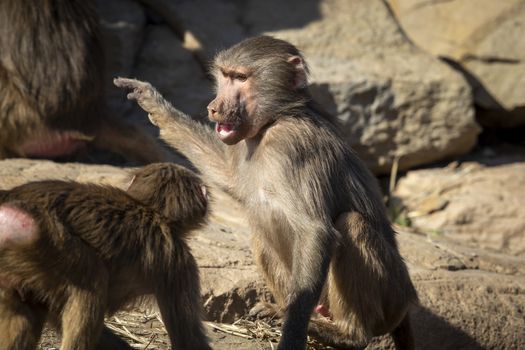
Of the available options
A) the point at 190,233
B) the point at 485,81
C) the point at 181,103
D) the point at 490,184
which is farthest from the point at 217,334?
the point at 485,81

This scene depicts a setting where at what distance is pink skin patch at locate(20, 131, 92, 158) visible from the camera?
696 cm

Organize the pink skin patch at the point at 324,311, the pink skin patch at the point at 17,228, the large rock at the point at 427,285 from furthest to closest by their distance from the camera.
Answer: the large rock at the point at 427,285 < the pink skin patch at the point at 324,311 < the pink skin patch at the point at 17,228

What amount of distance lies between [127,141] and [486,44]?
3365 mm

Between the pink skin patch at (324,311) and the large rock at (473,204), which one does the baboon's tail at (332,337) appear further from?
the large rock at (473,204)

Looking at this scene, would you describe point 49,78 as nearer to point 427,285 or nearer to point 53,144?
point 53,144

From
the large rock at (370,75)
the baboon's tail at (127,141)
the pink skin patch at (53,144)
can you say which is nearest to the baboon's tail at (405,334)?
the baboon's tail at (127,141)

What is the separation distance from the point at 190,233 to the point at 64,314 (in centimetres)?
84

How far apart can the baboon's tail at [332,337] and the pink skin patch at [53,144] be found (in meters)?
3.07

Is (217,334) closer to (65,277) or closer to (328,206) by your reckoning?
(328,206)

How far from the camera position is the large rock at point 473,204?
7828mm

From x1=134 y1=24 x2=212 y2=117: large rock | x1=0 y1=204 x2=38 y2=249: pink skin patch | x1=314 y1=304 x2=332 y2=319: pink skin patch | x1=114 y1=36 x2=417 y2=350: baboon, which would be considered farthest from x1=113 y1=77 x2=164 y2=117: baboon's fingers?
x1=134 y1=24 x2=212 y2=117: large rock

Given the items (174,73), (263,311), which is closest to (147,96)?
(263,311)

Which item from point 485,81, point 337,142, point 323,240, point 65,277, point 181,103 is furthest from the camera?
point 485,81

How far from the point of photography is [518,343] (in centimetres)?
570
